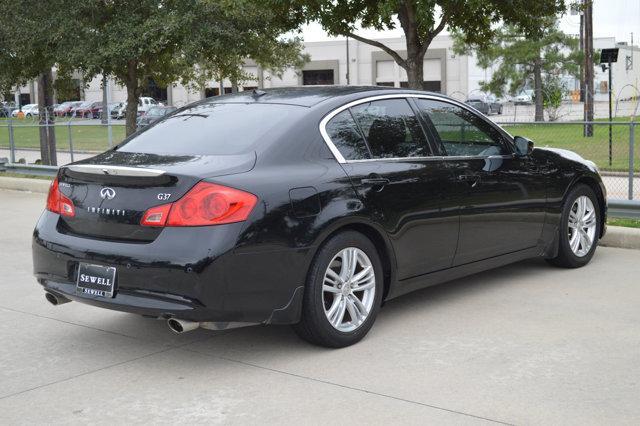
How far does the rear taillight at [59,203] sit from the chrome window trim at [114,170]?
0.20 meters

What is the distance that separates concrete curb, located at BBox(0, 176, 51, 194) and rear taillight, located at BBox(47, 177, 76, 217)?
974 cm

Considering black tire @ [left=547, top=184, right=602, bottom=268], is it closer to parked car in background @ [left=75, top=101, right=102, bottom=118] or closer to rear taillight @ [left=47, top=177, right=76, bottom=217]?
rear taillight @ [left=47, top=177, right=76, bottom=217]

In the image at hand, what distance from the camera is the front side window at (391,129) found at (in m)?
5.77

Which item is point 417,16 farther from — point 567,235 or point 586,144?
point 567,235

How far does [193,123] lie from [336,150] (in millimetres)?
1032

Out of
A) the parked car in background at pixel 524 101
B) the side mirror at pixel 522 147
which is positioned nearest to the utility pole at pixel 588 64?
the parked car in background at pixel 524 101

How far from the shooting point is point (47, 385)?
187 inches

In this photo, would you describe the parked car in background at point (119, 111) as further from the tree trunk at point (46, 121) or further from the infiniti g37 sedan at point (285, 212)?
the infiniti g37 sedan at point (285, 212)

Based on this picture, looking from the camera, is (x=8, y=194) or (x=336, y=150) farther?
(x=8, y=194)

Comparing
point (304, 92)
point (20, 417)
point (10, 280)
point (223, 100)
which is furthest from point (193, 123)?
point (10, 280)

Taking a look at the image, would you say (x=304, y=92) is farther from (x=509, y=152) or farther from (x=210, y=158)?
(x=509, y=152)

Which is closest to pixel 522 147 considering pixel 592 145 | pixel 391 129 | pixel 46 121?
pixel 391 129

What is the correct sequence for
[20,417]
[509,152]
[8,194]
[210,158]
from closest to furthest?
[20,417]
[210,158]
[509,152]
[8,194]

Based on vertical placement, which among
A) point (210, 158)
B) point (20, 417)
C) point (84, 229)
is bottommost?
point (20, 417)
